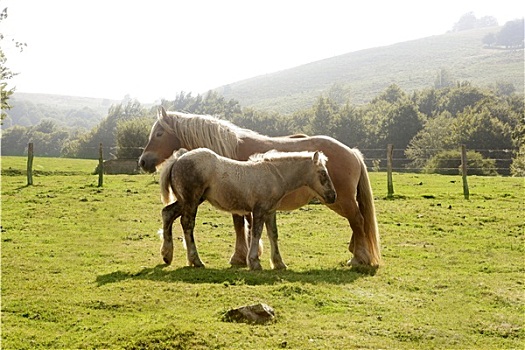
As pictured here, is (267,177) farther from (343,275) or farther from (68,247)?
(68,247)

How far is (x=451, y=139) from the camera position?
2267 inches

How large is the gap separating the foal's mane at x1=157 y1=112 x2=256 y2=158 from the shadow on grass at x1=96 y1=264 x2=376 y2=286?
2316mm

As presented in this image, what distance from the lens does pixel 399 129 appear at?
69625 millimetres

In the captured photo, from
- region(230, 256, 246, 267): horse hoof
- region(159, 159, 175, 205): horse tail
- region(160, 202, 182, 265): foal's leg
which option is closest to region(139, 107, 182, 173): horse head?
region(159, 159, 175, 205): horse tail

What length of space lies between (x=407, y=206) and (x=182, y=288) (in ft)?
40.8

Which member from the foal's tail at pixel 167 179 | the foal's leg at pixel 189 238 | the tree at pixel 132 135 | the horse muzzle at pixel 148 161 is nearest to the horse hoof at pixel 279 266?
the foal's leg at pixel 189 238

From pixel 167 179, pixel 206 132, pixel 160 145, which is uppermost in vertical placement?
pixel 206 132

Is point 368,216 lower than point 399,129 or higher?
lower

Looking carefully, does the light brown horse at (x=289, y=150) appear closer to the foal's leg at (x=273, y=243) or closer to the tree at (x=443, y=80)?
the foal's leg at (x=273, y=243)

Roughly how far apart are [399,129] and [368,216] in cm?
6164

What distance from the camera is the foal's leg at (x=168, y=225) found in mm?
9336

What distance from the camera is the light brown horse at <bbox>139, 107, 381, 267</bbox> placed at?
32.7ft

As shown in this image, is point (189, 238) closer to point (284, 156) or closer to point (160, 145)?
point (284, 156)

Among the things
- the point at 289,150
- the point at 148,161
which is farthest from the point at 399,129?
the point at 148,161
